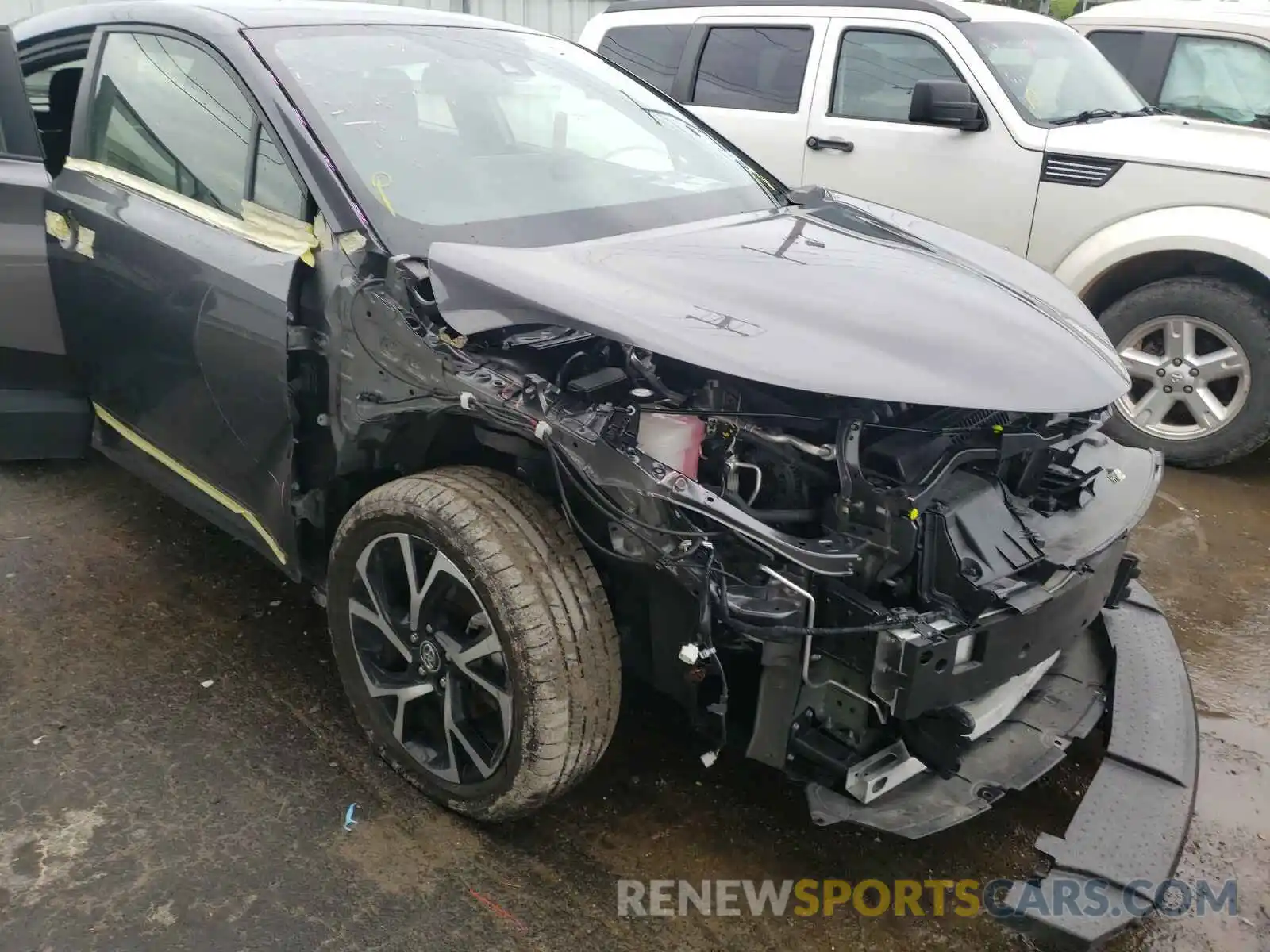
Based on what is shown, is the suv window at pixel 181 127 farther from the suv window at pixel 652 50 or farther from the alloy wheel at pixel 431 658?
the suv window at pixel 652 50

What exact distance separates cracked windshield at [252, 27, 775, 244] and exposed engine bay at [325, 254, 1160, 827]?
37 cm

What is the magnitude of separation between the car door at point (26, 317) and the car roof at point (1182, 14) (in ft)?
21.6

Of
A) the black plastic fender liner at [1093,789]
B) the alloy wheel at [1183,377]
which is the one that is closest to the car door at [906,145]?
the alloy wheel at [1183,377]

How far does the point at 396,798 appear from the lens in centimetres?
248

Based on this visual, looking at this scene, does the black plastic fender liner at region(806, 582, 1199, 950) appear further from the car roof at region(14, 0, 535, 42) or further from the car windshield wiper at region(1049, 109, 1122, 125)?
the car windshield wiper at region(1049, 109, 1122, 125)

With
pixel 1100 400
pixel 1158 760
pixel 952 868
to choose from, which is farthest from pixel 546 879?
pixel 1100 400

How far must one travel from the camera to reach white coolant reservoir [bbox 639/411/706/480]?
2.02 m

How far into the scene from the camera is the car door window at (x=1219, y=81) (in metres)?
6.18

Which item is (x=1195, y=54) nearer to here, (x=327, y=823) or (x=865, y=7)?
(x=865, y=7)

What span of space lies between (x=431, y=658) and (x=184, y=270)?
1.31 m

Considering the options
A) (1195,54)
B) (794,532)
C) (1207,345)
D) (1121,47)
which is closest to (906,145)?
(1207,345)

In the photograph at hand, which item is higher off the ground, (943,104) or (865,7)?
(865,7)

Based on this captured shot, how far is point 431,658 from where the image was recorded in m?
2.33

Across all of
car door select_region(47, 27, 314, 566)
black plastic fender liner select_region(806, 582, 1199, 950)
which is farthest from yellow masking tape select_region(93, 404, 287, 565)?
black plastic fender liner select_region(806, 582, 1199, 950)
